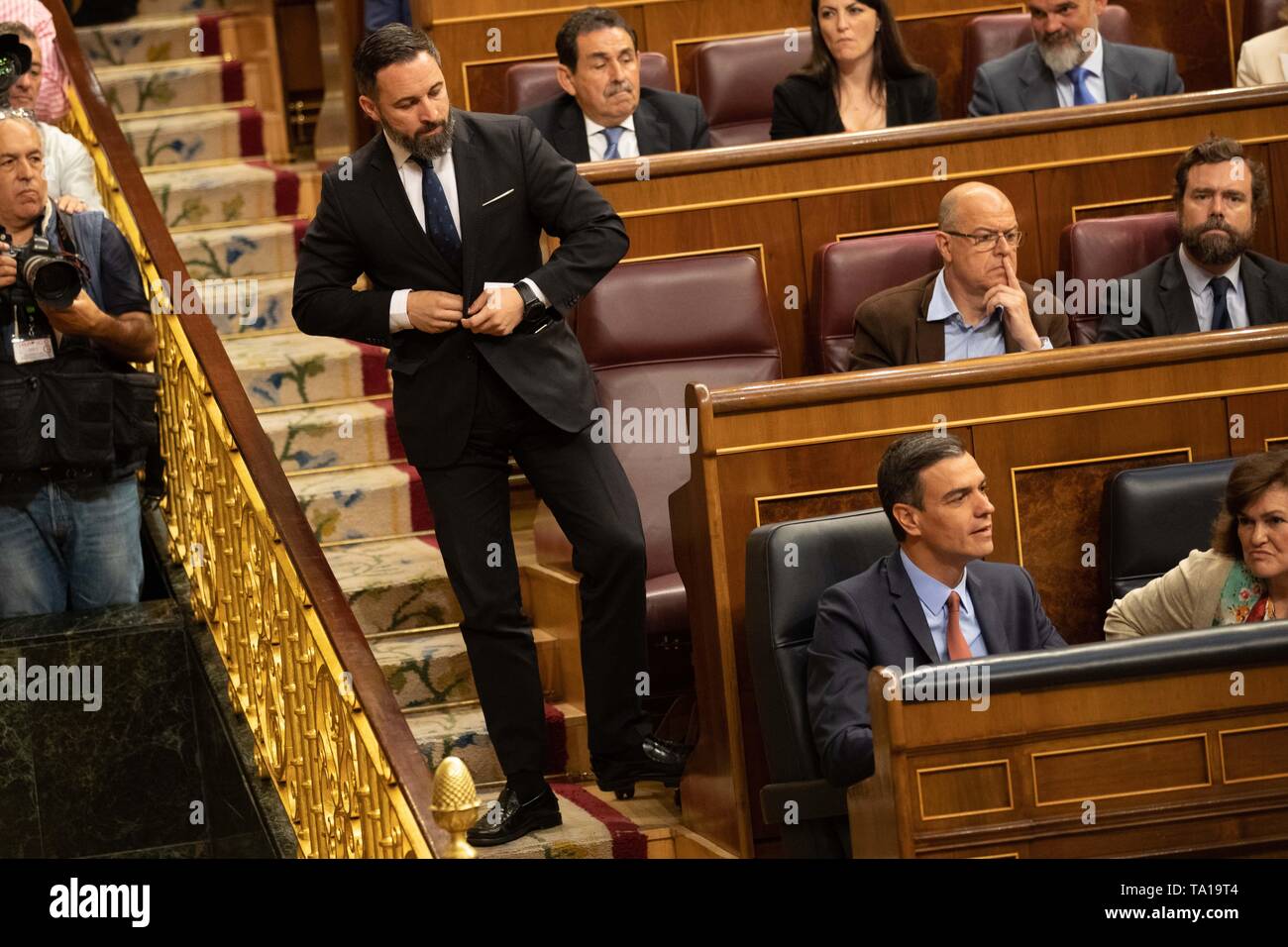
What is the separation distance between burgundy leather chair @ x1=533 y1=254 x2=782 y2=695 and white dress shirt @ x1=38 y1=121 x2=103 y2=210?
1202mm

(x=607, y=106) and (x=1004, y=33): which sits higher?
(x=1004, y=33)

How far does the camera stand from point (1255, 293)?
3.60 m

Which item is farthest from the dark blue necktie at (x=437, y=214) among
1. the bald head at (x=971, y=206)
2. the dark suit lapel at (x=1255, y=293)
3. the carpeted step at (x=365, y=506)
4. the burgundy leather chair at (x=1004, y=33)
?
the burgundy leather chair at (x=1004, y=33)

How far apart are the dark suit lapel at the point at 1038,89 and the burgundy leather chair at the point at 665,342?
3.51 feet

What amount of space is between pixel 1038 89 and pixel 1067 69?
0.08 meters

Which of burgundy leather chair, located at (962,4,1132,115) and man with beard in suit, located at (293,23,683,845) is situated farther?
burgundy leather chair, located at (962,4,1132,115)

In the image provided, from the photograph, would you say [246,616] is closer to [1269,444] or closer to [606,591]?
[606,591]

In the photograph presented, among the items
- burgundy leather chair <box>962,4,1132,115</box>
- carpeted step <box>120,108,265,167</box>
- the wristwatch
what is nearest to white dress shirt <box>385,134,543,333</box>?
the wristwatch

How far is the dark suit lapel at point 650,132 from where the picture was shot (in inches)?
165

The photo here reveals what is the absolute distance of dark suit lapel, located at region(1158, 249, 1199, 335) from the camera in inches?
140

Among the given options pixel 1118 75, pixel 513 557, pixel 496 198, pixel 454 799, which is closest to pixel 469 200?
pixel 496 198

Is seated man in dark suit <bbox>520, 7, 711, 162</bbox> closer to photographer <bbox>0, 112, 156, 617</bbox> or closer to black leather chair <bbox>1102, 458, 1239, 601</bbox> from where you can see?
photographer <bbox>0, 112, 156, 617</bbox>

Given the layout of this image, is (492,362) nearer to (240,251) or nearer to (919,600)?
(919,600)

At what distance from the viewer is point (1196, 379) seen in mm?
3100
